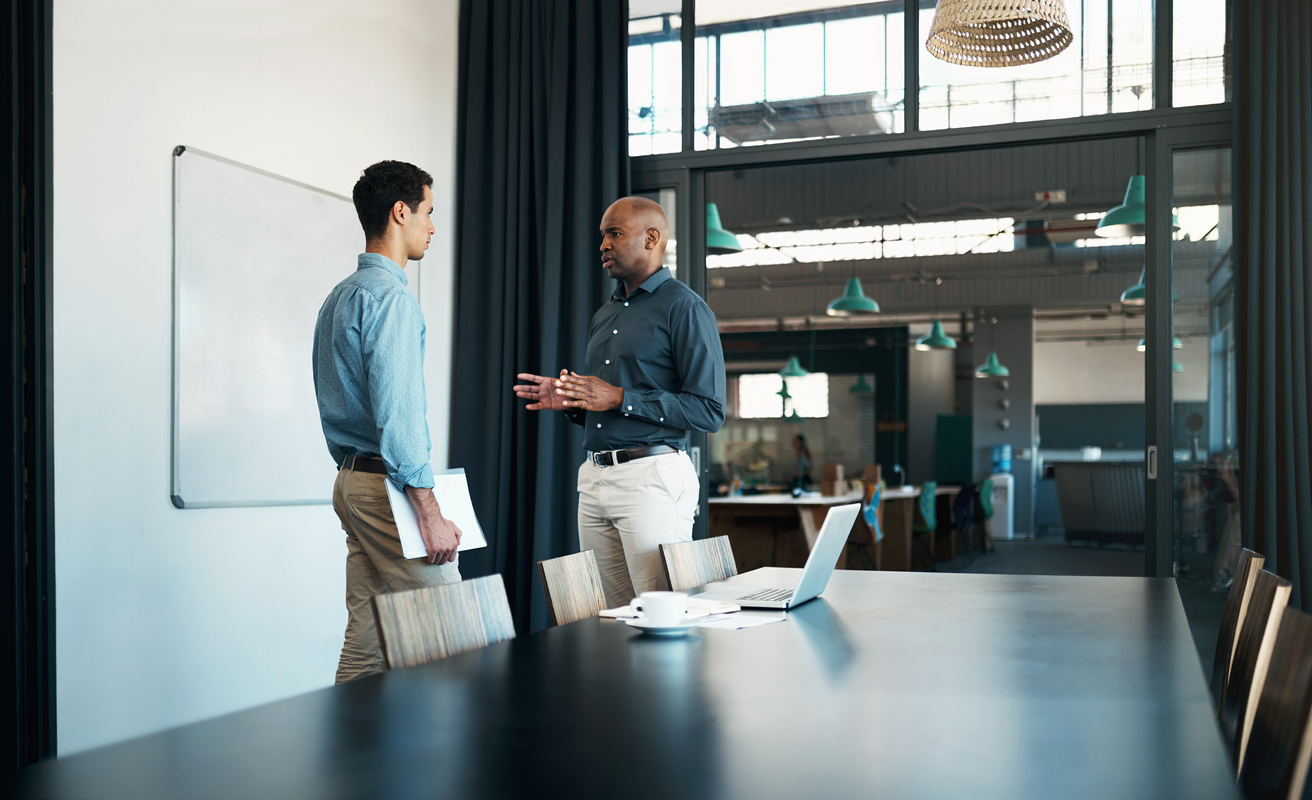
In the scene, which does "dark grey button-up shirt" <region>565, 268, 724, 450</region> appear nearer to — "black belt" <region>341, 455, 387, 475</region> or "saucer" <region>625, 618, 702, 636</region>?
"black belt" <region>341, 455, 387, 475</region>

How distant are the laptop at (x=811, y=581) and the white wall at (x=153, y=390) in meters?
1.80

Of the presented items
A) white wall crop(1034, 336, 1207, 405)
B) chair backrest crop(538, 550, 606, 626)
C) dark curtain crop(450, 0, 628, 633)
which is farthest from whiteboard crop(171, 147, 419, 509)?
white wall crop(1034, 336, 1207, 405)

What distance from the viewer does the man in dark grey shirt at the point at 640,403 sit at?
2.81 metres

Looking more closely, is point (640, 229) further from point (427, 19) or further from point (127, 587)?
point (427, 19)

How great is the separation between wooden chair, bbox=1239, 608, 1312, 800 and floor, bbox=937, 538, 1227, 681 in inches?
118

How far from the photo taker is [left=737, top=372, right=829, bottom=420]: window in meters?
15.8

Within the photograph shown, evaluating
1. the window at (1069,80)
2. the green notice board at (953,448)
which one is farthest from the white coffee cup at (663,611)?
the green notice board at (953,448)

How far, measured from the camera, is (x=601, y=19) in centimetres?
455

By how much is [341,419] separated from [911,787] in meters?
1.79

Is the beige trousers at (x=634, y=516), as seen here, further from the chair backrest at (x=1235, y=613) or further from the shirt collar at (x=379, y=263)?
the chair backrest at (x=1235, y=613)

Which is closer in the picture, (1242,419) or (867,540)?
(1242,419)

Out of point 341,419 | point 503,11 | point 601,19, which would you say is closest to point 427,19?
point 503,11

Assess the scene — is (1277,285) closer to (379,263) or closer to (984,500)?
(379,263)

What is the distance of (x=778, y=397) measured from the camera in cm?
1598
